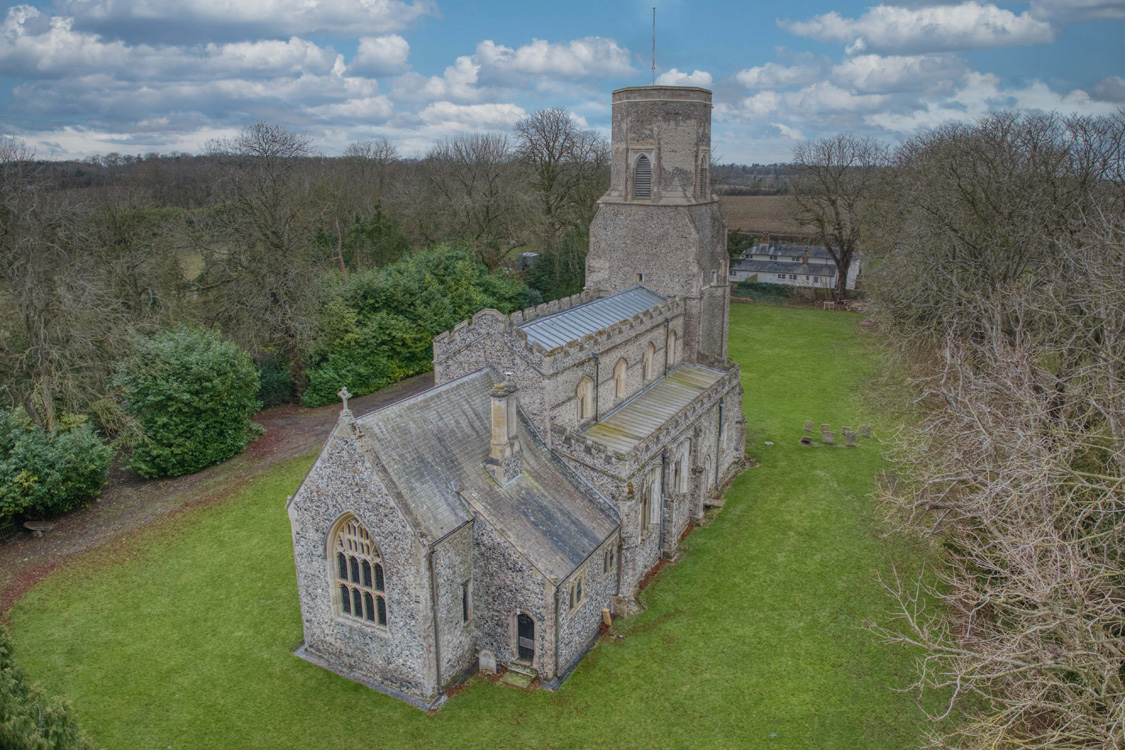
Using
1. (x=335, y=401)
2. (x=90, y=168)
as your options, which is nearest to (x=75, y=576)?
(x=335, y=401)

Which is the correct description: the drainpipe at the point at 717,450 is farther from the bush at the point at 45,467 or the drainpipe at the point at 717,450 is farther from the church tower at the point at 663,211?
the bush at the point at 45,467

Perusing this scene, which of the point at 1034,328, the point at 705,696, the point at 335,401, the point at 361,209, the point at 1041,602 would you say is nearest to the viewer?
the point at 1041,602

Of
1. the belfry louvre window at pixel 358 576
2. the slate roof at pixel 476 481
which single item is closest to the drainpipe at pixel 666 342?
the slate roof at pixel 476 481

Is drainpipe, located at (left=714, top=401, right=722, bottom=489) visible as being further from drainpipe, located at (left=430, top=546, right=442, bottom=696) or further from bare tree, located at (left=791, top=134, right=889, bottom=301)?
bare tree, located at (left=791, top=134, right=889, bottom=301)

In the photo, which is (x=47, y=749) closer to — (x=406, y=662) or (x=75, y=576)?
(x=406, y=662)

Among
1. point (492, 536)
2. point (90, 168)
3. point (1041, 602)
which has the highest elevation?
point (90, 168)

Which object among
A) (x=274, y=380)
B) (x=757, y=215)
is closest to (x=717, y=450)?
(x=274, y=380)

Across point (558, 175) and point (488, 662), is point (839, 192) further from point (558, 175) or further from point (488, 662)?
point (488, 662)
